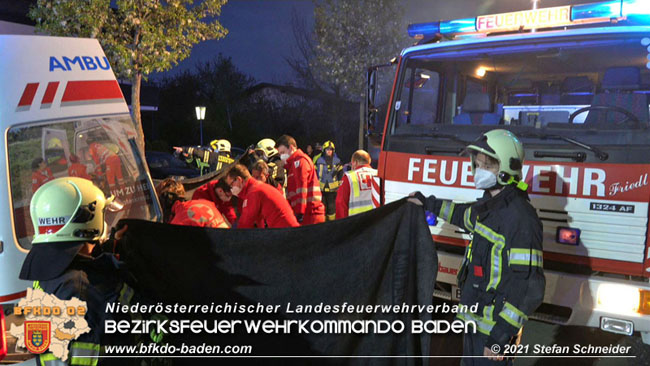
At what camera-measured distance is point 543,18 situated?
14.6ft

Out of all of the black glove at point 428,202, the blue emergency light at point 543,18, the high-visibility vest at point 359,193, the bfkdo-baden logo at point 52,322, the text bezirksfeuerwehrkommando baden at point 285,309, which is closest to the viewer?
the bfkdo-baden logo at point 52,322

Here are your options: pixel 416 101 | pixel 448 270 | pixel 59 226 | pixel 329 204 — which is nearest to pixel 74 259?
pixel 59 226

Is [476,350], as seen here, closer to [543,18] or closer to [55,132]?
[543,18]

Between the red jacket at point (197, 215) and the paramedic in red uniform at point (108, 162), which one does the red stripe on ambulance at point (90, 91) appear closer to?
the paramedic in red uniform at point (108, 162)

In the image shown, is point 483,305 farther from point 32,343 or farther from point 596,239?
point 32,343

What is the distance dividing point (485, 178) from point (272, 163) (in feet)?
18.8

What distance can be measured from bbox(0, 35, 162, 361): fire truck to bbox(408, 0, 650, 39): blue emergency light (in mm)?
3115

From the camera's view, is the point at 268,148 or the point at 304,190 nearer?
the point at 304,190

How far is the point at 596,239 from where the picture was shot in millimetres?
3807

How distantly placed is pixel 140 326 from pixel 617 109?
3844mm

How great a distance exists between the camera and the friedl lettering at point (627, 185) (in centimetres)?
359

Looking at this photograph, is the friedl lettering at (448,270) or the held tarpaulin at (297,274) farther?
the friedl lettering at (448,270)

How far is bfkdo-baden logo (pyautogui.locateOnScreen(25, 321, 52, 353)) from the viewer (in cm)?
236

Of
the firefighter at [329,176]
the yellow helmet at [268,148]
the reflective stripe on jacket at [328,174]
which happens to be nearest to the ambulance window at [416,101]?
the yellow helmet at [268,148]
